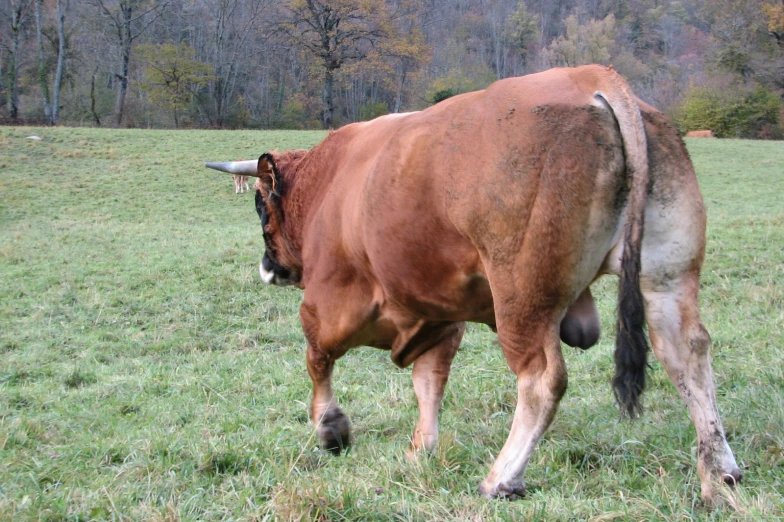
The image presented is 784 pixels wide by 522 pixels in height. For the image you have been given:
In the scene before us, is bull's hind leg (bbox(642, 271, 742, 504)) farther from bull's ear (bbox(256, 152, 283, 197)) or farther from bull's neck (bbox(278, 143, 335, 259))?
bull's ear (bbox(256, 152, 283, 197))

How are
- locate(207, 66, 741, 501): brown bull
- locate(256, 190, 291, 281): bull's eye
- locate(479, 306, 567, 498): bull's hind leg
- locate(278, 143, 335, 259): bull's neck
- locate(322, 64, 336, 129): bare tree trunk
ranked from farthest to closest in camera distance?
locate(322, 64, 336, 129): bare tree trunk → locate(256, 190, 291, 281): bull's eye → locate(278, 143, 335, 259): bull's neck → locate(479, 306, 567, 498): bull's hind leg → locate(207, 66, 741, 501): brown bull

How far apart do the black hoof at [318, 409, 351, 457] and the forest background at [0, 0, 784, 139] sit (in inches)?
1439

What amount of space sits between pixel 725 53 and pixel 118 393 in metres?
48.8

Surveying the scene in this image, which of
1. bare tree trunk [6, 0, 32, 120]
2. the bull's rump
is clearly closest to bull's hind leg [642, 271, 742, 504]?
the bull's rump

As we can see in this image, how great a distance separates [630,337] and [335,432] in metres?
2.00

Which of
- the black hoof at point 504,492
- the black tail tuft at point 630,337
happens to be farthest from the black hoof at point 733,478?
the black hoof at point 504,492

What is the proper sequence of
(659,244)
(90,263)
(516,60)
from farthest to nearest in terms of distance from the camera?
(516,60) → (90,263) → (659,244)

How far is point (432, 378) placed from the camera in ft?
15.7

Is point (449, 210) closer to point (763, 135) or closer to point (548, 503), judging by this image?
point (548, 503)

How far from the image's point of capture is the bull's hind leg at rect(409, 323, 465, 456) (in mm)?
4609

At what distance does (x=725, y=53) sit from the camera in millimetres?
47250

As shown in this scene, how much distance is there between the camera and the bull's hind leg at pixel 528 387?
332cm

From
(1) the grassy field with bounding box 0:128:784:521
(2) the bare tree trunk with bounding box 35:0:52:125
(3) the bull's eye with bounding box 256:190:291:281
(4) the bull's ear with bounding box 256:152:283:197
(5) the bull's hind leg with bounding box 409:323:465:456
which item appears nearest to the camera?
(1) the grassy field with bounding box 0:128:784:521

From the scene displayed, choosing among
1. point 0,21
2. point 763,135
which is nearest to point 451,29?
point 763,135
